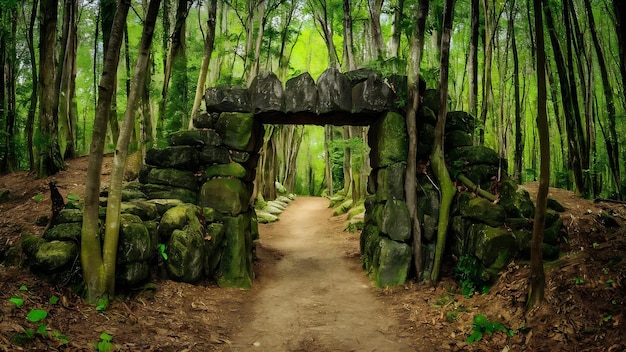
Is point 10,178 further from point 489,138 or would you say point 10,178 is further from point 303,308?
point 489,138

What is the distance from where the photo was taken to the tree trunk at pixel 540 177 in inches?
161

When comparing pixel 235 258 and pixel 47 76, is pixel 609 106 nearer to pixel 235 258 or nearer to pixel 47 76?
pixel 235 258

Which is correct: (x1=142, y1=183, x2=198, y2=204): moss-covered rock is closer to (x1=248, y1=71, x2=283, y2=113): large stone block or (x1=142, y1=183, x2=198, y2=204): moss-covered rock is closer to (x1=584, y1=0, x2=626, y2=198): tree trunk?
(x1=248, y1=71, x2=283, y2=113): large stone block

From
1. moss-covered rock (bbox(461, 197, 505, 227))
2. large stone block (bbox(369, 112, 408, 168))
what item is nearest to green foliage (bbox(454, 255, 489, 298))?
moss-covered rock (bbox(461, 197, 505, 227))

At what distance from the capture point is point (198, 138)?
729 cm

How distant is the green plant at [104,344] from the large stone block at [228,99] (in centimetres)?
465

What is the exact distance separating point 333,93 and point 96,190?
4.33 meters

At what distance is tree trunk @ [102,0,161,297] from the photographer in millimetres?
4621

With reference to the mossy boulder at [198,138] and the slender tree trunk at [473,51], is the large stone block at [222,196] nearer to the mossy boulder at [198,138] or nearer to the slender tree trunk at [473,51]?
the mossy boulder at [198,138]

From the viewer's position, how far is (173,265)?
5.66 meters

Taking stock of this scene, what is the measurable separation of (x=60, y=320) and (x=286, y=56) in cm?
1690

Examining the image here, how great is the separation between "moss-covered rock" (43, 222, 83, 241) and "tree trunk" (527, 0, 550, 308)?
17.7 ft

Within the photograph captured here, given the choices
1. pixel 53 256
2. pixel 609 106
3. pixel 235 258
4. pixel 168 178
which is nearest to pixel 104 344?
pixel 53 256

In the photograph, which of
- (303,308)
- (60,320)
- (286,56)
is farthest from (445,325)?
(286,56)
